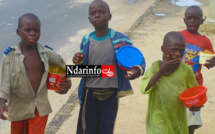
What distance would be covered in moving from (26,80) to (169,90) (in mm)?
1331

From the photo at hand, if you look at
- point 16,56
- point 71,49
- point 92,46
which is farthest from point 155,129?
point 71,49

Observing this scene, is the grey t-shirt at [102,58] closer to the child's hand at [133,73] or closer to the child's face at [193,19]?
the child's hand at [133,73]

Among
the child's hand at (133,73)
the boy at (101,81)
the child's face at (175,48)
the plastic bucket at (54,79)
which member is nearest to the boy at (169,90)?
the child's face at (175,48)

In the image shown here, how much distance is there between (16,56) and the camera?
352 centimetres

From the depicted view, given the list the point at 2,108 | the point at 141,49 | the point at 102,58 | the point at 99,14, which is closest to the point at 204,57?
the point at 102,58

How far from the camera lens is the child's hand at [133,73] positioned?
3588 mm

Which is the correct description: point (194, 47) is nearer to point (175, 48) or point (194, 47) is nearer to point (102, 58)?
point (175, 48)

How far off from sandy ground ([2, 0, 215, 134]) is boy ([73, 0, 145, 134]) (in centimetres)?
103

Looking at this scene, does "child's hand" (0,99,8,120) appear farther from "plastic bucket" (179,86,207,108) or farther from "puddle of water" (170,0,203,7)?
"puddle of water" (170,0,203,7)

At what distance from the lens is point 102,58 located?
3.90m

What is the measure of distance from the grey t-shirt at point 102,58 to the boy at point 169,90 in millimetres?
510

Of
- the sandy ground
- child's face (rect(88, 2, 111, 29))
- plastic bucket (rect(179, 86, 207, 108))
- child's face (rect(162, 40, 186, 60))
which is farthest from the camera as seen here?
the sandy ground

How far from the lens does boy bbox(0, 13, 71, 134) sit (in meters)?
3.49

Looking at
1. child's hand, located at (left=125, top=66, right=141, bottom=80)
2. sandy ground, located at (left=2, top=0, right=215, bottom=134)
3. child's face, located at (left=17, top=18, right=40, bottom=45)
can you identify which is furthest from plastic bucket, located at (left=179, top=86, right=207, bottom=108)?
sandy ground, located at (left=2, top=0, right=215, bottom=134)
